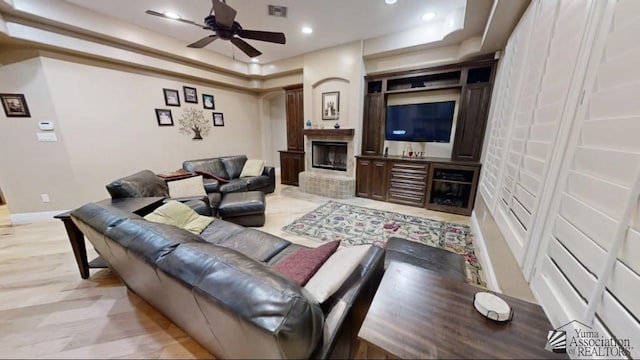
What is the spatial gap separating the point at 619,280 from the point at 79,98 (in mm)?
5699

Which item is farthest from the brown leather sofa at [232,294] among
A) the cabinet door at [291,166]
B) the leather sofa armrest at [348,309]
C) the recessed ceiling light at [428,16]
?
the cabinet door at [291,166]

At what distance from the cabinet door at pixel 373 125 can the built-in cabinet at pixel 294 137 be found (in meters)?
1.61

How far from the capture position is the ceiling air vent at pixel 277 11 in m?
2.91

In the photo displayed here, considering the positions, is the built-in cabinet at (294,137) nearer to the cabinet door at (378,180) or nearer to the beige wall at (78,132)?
the cabinet door at (378,180)

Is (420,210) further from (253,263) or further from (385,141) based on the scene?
(253,263)

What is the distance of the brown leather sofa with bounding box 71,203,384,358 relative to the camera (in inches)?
27.2

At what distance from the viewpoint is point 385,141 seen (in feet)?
14.5

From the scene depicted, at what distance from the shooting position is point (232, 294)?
29.7 inches

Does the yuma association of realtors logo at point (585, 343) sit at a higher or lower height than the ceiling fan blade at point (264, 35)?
lower

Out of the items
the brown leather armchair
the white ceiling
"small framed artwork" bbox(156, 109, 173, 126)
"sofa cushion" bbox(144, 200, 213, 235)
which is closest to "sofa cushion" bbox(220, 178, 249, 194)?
the brown leather armchair

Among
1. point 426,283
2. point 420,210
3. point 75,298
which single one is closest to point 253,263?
point 426,283

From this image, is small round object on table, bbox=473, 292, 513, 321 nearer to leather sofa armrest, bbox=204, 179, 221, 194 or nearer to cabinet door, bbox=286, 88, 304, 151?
leather sofa armrest, bbox=204, 179, 221, 194

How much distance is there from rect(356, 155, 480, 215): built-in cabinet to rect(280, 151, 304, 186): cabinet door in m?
1.62

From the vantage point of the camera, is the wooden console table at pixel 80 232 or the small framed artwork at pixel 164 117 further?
the small framed artwork at pixel 164 117
